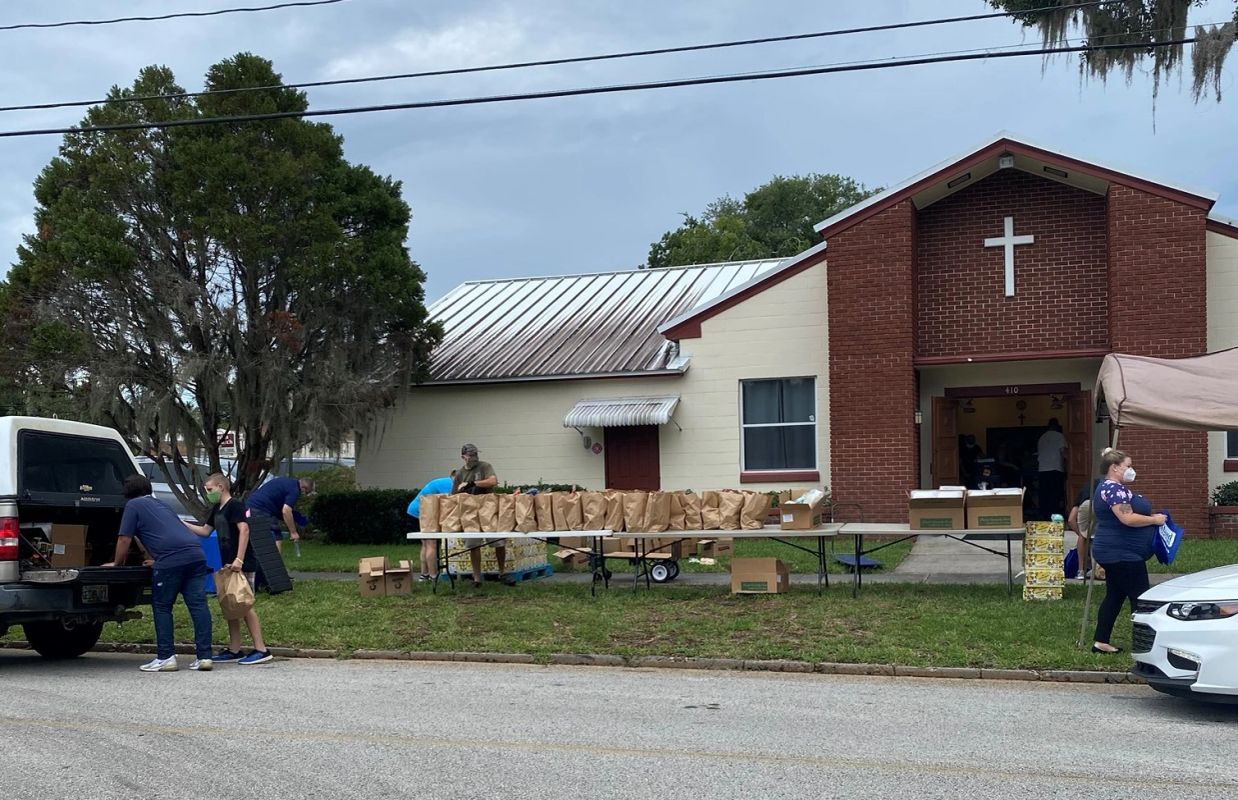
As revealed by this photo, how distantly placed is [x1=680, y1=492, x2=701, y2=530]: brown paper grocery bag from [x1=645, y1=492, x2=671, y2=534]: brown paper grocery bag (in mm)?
197

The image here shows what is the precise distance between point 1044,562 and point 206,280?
14.7m

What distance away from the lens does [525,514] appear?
13.9 meters

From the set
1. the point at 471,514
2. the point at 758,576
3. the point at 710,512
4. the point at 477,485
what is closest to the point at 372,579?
the point at 471,514

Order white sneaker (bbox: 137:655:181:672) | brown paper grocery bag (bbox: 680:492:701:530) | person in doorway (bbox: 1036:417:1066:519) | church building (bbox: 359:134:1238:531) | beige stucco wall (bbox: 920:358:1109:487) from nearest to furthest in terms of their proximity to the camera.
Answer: white sneaker (bbox: 137:655:181:672)
brown paper grocery bag (bbox: 680:492:701:530)
church building (bbox: 359:134:1238:531)
person in doorway (bbox: 1036:417:1066:519)
beige stucco wall (bbox: 920:358:1109:487)

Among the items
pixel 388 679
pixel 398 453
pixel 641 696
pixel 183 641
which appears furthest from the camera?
pixel 398 453

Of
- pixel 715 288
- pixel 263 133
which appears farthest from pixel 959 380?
pixel 263 133

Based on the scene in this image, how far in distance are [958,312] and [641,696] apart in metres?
12.6

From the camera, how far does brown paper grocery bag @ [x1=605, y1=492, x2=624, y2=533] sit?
44.8 ft

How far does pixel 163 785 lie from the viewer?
6.46m

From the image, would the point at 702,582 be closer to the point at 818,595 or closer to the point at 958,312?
the point at 818,595

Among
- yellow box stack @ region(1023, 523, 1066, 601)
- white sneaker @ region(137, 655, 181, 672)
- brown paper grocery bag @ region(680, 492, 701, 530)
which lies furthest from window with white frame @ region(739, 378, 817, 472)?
white sneaker @ region(137, 655, 181, 672)

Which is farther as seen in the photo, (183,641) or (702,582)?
(702,582)

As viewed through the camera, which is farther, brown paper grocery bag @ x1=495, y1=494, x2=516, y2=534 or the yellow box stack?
brown paper grocery bag @ x1=495, y1=494, x2=516, y2=534

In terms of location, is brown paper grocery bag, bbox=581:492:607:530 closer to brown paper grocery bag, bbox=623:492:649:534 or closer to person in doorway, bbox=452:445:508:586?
brown paper grocery bag, bbox=623:492:649:534
